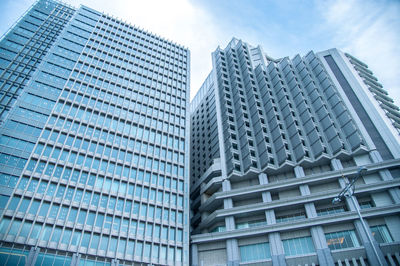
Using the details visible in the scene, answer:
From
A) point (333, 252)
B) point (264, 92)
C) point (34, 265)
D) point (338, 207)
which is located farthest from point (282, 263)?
point (264, 92)

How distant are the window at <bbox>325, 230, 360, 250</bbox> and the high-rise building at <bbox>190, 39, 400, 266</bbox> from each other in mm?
156

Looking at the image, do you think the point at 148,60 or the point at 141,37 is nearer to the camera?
the point at 148,60

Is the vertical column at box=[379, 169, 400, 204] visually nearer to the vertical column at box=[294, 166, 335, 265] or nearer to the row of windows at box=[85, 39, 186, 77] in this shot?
the vertical column at box=[294, 166, 335, 265]

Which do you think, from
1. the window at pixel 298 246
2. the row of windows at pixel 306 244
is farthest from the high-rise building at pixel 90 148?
the window at pixel 298 246

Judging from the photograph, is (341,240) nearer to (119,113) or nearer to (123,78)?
(119,113)

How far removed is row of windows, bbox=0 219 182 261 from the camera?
44938 mm

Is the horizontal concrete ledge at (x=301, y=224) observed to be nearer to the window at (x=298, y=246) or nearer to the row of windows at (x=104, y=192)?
the window at (x=298, y=246)

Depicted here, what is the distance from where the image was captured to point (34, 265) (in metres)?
42.7

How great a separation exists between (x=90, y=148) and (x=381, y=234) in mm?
53236

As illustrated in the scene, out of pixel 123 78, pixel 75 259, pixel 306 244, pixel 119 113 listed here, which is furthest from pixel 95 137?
pixel 306 244

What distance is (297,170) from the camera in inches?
2370

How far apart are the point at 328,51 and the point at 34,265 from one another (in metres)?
80.4

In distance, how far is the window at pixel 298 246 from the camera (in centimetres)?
5112

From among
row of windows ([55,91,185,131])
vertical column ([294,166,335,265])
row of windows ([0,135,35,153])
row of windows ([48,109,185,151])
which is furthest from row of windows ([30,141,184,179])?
vertical column ([294,166,335,265])
